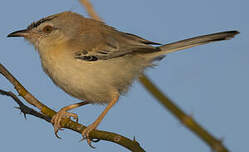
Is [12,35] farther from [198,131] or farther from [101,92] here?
[198,131]

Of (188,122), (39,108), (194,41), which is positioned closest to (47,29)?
(194,41)

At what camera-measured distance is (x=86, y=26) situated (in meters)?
5.84

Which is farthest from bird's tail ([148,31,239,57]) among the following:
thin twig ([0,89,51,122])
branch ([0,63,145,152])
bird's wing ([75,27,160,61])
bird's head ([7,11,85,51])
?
thin twig ([0,89,51,122])

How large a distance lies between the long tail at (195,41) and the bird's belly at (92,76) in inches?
22.3

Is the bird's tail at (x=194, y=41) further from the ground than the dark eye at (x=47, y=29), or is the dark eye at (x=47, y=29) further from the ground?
the bird's tail at (x=194, y=41)

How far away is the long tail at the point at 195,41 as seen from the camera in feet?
14.1

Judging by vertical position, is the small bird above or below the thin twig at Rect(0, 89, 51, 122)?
above

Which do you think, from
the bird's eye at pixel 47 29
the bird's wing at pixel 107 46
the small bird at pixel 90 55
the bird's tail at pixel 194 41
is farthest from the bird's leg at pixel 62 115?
the bird's tail at pixel 194 41

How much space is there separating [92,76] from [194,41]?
Answer: 1.65 m

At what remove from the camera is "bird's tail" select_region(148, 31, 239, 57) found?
4309mm

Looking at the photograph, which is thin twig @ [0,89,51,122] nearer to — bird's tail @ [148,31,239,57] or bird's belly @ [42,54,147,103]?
bird's belly @ [42,54,147,103]

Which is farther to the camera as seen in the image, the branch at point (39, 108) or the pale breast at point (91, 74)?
the pale breast at point (91, 74)

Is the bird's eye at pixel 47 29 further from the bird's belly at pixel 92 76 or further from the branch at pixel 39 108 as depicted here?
the branch at pixel 39 108

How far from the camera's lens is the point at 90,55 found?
17.5 feet
